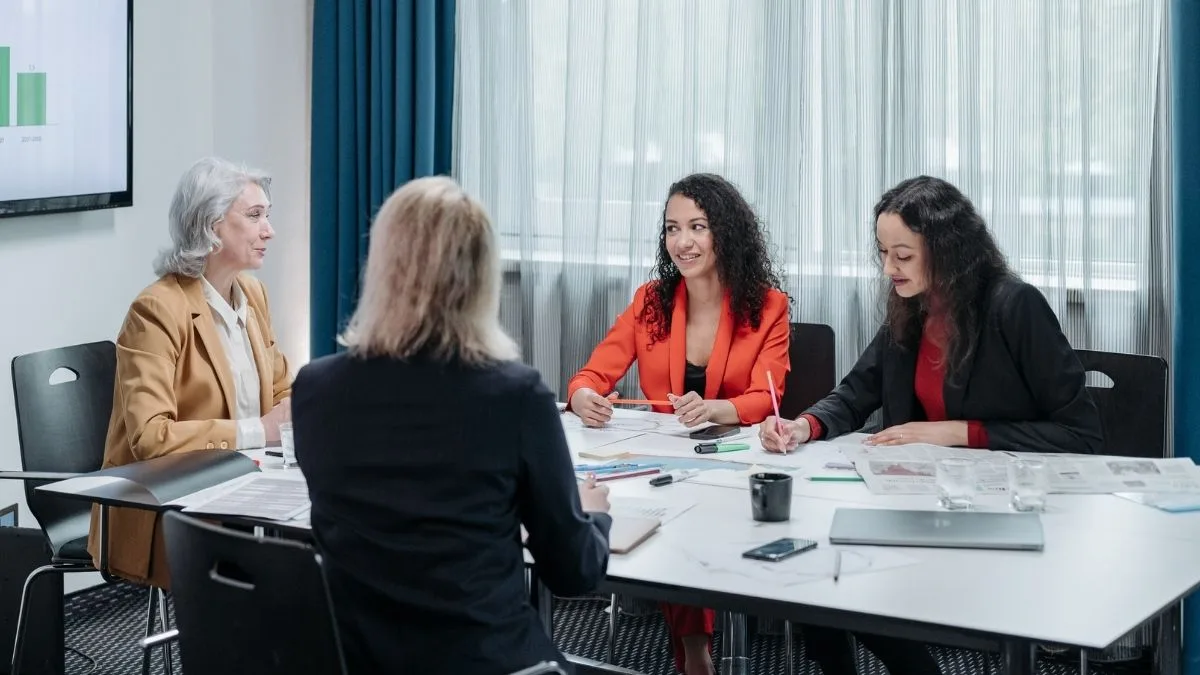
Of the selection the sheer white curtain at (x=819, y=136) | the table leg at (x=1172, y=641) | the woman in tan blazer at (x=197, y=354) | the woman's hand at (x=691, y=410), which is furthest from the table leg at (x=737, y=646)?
the sheer white curtain at (x=819, y=136)

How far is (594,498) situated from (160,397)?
3.84 feet

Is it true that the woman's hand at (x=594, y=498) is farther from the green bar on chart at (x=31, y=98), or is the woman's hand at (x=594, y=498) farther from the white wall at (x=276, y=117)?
the white wall at (x=276, y=117)

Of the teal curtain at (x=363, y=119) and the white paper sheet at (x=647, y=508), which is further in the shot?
the teal curtain at (x=363, y=119)

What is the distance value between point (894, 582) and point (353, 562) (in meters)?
0.77

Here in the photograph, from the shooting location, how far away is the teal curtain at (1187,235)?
314 centimetres

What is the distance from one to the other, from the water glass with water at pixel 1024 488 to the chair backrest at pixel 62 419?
209cm

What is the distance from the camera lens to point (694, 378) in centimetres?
341

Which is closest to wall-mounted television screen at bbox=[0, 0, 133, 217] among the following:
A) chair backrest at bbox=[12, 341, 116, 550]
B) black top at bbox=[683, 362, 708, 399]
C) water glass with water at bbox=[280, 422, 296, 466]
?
chair backrest at bbox=[12, 341, 116, 550]

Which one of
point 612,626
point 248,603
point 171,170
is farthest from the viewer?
point 171,170

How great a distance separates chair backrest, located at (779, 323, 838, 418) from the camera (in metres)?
3.48

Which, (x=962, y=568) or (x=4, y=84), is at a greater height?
(x=4, y=84)

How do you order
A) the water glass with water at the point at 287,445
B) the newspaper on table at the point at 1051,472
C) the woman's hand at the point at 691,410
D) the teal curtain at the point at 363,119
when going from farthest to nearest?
the teal curtain at the point at 363,119
the woman's hand at the point at 691,410
the water glass with water at the point at 287,445
the newspaper on table at the point at 1051,472

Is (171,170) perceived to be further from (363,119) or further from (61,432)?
A: (61,432)

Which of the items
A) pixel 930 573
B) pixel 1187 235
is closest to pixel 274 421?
pixel 930 573
